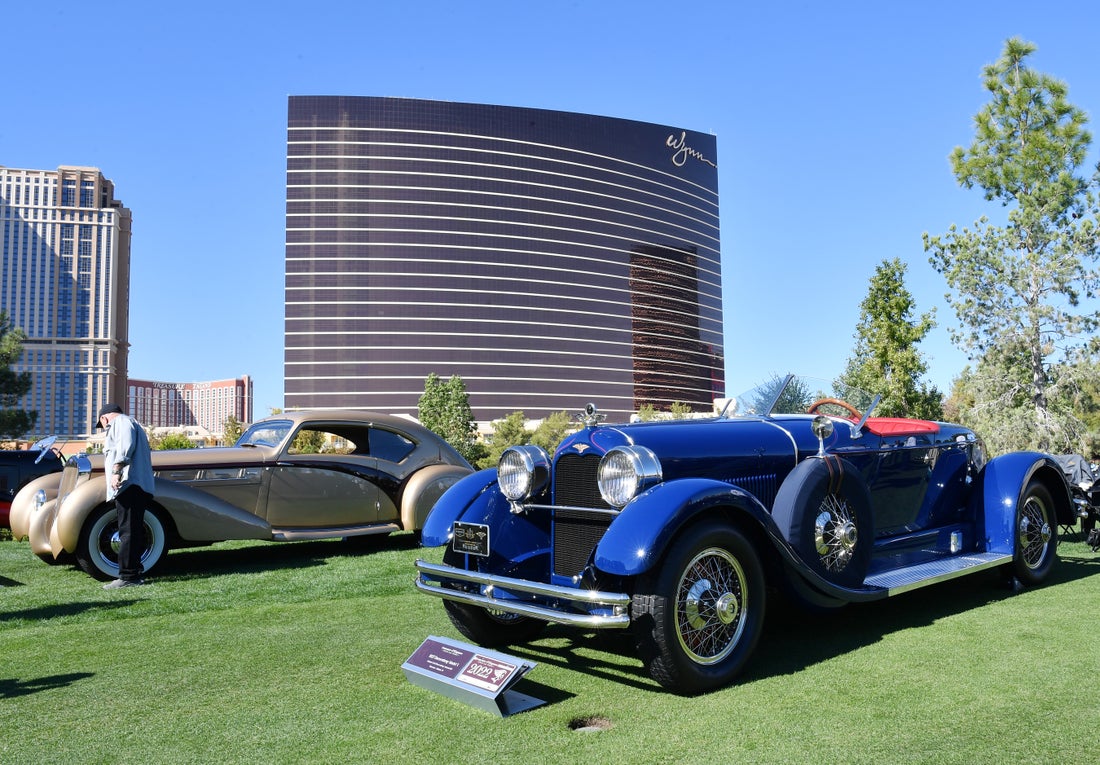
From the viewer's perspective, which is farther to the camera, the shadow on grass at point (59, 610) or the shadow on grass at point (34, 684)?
the shadow on grass at point (59, 610)

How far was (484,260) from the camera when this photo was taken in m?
112

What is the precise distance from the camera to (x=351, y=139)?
357 feet

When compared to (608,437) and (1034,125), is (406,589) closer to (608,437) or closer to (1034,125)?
(608,437)

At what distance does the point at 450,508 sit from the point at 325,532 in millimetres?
4641

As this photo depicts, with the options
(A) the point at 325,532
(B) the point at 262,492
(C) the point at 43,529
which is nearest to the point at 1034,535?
(A) the point at 325,532

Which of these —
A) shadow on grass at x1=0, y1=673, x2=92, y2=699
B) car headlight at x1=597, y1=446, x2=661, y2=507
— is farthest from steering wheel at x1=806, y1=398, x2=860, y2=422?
shadow on grass at x1=0, y1=673, x2=92, y2=699

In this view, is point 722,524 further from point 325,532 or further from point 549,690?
point 325,532

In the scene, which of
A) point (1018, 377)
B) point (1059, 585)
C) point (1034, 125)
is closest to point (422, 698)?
point (1059, 585)

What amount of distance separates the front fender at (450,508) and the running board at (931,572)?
2.46m

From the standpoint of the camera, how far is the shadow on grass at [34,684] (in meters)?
3.96

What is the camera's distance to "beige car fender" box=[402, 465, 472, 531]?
941 cm

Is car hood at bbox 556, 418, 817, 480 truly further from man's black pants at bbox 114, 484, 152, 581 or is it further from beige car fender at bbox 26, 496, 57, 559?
beige car fender at bbox 26, 496, 57, 559

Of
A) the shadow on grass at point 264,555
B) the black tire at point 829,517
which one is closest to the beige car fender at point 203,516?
the shadow on grass at point 264,555

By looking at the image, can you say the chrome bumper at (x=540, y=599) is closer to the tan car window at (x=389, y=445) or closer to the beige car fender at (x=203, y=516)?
the beige car fender at (x=203, y=516)
